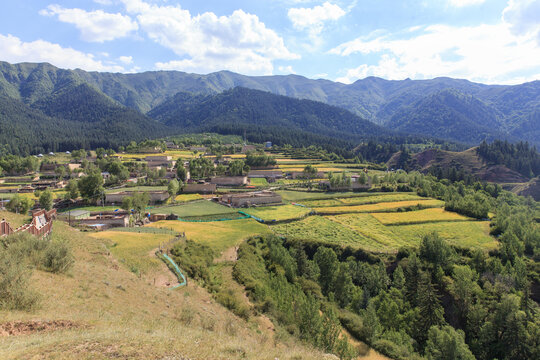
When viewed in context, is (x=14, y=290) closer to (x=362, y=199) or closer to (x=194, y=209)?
(x=194, y=209)

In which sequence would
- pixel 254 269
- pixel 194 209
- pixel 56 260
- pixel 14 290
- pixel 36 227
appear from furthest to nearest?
pixel 194 209
pixel 254 269
pixel 36 227
pixel 56 260
pixel 14 290

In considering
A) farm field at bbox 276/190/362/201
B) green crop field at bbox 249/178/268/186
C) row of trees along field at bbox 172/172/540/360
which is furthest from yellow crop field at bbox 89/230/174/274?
green crop field at bbox 249/178/268/186

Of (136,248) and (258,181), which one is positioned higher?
(136,248)

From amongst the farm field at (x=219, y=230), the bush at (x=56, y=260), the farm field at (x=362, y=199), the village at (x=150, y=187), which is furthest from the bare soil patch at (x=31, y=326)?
the farm field at (x=362, y=199)

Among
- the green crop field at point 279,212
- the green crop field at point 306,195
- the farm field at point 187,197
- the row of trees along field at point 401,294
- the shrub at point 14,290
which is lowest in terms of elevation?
the row of trees along field at point 401,294

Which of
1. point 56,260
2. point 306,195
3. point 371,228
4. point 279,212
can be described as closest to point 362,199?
point 306,195

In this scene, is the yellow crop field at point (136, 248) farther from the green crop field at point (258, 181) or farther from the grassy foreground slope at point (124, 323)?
the green crop field at point (258, 181)

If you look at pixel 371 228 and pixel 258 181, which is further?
pixel 258 181
